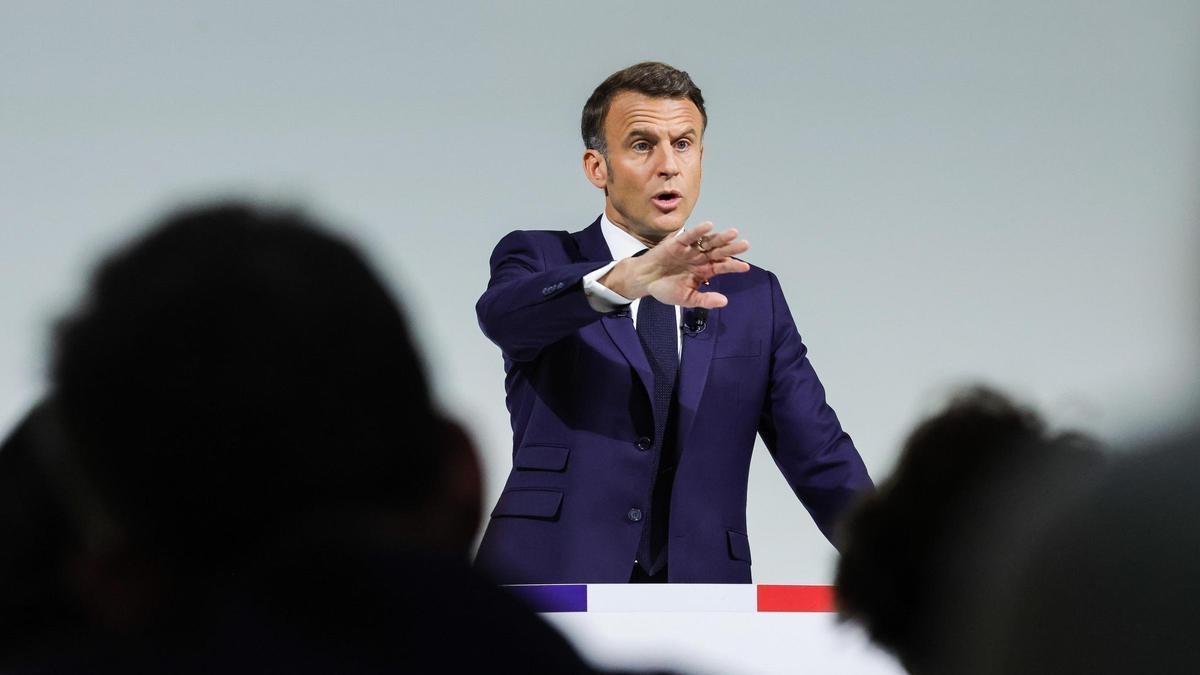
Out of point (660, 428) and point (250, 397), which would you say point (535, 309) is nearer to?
point (660, 428)

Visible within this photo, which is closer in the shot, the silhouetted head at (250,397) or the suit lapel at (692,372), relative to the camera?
the silhouetted head at (250,397)

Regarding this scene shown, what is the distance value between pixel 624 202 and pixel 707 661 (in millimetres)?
1159

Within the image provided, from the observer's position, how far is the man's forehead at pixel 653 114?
223 cm

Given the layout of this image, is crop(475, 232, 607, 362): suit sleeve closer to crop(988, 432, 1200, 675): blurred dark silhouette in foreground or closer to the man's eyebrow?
the man's eyebrow

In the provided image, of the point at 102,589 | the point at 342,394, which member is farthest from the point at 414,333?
the point at 102,589

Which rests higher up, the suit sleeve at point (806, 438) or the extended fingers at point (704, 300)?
the extended fingers at point (704, 300)

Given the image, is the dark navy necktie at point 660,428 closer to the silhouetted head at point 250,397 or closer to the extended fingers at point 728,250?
the extended fingers at point 728,250

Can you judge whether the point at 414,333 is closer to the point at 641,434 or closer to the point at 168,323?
the point at 168,323

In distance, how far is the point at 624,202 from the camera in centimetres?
224

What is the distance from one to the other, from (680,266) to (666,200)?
1.61 ft

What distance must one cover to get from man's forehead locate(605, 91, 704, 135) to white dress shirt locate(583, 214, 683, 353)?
156mm

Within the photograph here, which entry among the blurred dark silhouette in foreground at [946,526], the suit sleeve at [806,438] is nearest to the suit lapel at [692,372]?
the suit sleeve at [806,438]

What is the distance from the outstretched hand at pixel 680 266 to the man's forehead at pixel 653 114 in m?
0.49

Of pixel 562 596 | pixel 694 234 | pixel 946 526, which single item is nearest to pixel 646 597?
pixel 562 596
